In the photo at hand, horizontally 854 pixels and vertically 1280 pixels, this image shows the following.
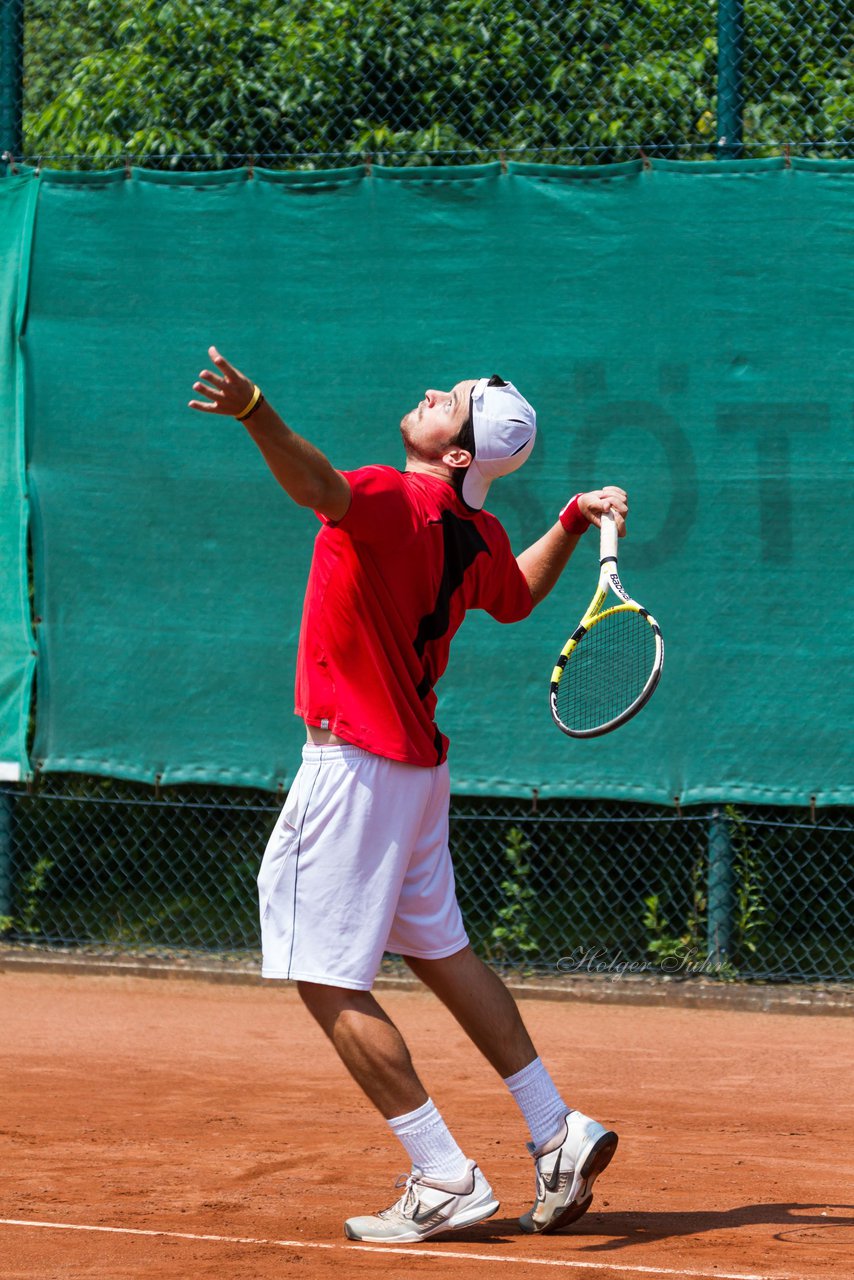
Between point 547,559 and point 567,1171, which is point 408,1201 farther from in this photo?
A: point 547,559

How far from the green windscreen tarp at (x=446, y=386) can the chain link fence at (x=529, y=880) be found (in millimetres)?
229

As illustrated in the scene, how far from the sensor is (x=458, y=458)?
150 inches

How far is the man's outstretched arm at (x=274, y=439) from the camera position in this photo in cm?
321

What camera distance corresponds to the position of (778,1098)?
5059mm

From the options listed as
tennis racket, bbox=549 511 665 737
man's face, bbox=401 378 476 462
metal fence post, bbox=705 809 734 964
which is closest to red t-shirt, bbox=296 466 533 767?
man's face, bbox=401 378 476 462

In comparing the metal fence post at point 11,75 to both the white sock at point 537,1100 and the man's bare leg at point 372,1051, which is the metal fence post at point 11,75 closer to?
the man's bare leg at point 372,1051

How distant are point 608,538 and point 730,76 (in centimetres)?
323

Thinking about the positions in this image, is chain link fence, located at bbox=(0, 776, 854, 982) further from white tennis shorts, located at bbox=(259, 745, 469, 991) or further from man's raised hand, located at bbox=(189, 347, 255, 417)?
man's raised hand, located at bbox=(189, 347, 255, 417)

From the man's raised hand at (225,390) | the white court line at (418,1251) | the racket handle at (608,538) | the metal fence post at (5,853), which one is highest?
the man's raised hand at (225,390)

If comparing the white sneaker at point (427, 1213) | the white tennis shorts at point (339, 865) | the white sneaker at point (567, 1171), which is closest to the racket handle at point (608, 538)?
the white tennis shorts at point (339, 865)

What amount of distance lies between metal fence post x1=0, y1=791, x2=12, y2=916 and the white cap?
3.64 m

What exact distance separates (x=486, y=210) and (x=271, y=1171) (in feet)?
12.2

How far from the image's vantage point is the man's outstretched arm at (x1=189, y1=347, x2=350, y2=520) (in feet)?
10.5

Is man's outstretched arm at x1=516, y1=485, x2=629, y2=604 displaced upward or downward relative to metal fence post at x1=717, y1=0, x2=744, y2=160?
downward
